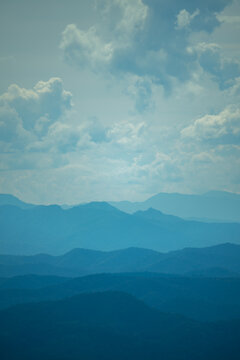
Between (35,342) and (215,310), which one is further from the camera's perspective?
(215,310)

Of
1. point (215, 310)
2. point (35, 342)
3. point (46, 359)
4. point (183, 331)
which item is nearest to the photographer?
point (46, 359)

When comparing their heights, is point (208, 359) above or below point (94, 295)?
below

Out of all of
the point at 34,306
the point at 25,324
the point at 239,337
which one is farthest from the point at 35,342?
the point at 239,337

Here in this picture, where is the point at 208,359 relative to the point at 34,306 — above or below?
below

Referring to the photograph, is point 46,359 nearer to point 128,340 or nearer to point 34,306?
point 128,340

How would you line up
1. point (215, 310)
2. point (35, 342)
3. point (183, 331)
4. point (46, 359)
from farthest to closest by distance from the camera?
point (215, 310)
point (183, 331)
point (35, 342)
point (46, 359)

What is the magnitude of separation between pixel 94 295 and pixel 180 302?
51948 mm

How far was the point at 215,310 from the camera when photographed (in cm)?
19238

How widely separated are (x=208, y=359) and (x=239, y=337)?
66.8ft

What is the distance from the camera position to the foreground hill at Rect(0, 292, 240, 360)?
440 feet

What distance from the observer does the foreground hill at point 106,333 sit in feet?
440

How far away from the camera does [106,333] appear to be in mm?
144000

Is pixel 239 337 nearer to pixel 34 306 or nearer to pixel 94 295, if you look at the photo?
pixel 94 295

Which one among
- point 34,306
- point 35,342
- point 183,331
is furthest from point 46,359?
point 183,331
